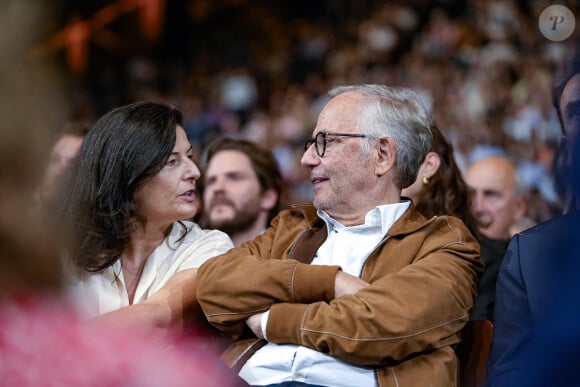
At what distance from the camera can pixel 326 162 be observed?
2.28 metres

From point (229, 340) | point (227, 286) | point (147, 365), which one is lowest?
point (229, 340)

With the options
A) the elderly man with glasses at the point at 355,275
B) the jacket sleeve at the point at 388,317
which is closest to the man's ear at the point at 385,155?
the elderly man with glasses at the point at 355,275

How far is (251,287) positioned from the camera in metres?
2.02

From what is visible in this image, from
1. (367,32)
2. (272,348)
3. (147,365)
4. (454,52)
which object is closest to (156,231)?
(272,348)

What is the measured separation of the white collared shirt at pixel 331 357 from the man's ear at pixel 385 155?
4.5 inches

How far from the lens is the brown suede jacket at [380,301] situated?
6.24ft

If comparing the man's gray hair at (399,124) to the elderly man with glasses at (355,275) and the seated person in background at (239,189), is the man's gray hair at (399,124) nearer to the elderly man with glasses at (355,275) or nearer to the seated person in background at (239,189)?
the elderly man with glasses at (355,275)

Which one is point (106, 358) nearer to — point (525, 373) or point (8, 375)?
point (8, 375)

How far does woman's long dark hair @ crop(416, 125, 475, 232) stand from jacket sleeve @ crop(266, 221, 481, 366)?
91 cm

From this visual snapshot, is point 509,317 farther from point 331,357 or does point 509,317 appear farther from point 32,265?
point 32,265

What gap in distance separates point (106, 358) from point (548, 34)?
6.81ft

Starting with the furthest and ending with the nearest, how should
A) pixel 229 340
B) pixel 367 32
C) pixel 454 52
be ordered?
pixel 367 32, pixel 454 52, pixel 229 340

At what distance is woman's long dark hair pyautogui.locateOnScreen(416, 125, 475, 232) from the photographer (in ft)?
9.68

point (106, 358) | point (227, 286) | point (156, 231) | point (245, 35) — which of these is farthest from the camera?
point (245, 35)
